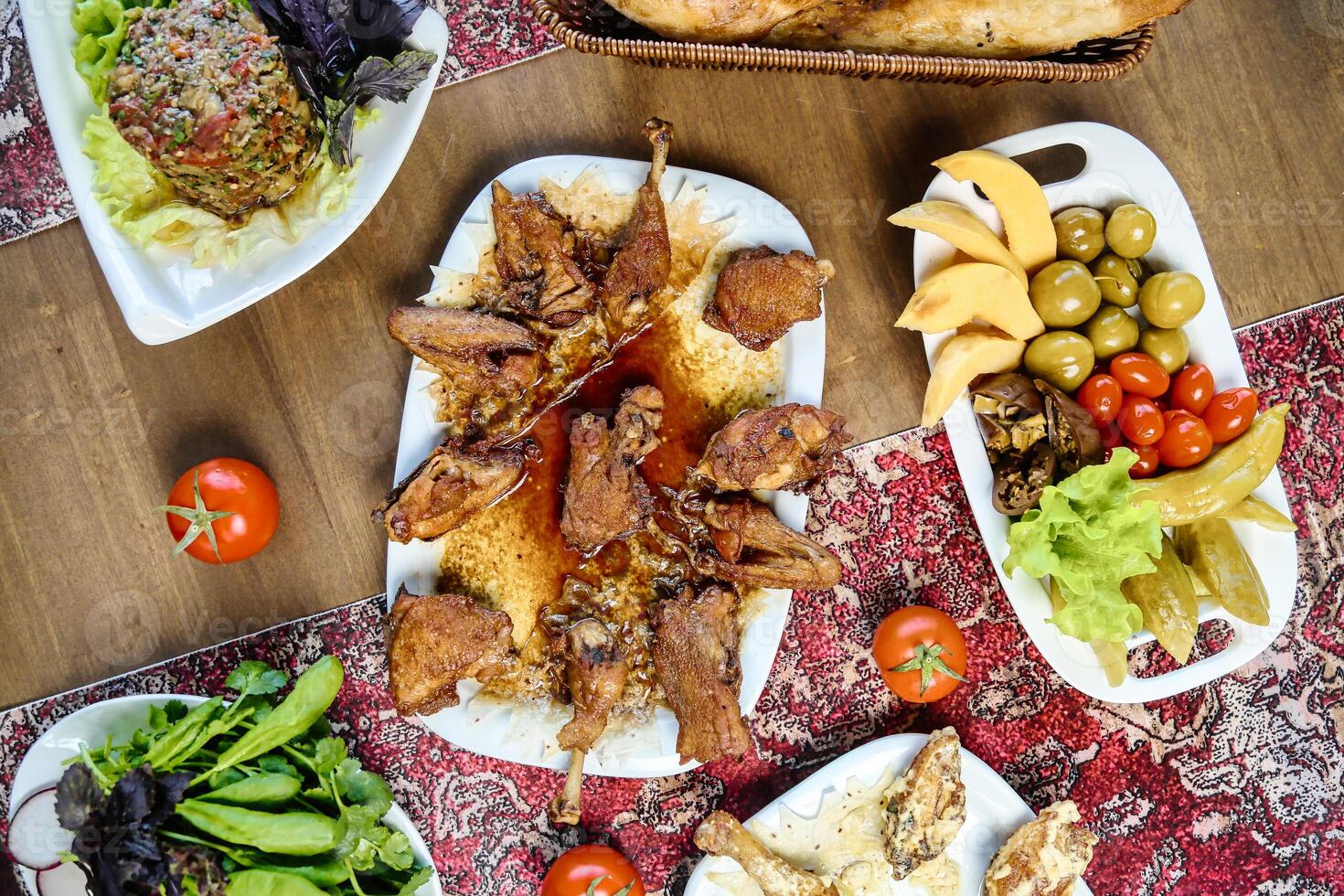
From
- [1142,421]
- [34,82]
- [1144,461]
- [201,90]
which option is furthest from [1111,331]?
[34,82]

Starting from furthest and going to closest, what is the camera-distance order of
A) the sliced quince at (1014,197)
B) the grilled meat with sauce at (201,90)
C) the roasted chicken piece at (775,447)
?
the roasted chicken piece at (775,447)
the sliced quince at (1014,197)
the grilled meat with sauce at (201,90)

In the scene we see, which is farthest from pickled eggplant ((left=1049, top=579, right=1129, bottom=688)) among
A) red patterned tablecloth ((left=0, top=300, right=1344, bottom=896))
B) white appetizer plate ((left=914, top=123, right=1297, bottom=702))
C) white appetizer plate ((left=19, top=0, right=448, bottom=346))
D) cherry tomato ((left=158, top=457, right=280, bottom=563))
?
cherry tomato ((left=158, top=457, right=280, bottom=563))

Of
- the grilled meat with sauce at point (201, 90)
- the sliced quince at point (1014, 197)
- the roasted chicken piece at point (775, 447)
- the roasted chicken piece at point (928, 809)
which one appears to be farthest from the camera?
the roasted chicken piece at point (928, 809)

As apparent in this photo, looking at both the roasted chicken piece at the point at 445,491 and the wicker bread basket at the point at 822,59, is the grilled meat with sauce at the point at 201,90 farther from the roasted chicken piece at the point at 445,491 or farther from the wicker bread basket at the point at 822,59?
the roasted chicken piece at the point at 445,491

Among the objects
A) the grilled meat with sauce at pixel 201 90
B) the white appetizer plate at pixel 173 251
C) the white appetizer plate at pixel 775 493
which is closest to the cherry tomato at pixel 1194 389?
the white appetizer plate at pixel 775 493

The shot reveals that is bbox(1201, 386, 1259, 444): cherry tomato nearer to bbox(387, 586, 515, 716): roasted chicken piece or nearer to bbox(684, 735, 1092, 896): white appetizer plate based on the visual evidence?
bbox(684, 735, 1092, 896): white appetizer plate

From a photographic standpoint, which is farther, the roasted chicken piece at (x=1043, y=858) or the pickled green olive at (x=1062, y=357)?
the roasted chicken piece at (x=1043, y=858)

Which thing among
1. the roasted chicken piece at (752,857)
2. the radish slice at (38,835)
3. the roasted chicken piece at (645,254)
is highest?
the roasted chicken piece at (645,254)
